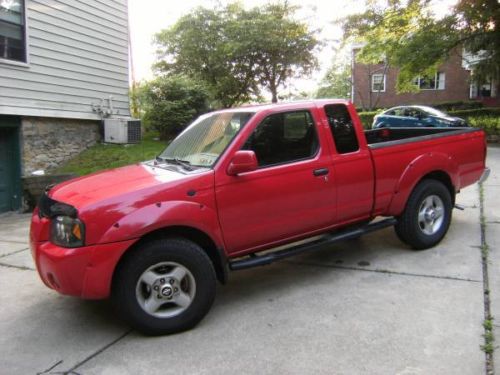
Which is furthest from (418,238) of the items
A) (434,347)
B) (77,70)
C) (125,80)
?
(125,80)

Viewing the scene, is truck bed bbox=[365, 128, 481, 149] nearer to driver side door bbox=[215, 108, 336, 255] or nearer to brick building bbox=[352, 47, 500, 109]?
driver side door bbox=[215, 108, 336, 255]

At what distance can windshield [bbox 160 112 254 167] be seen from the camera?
13.8ft

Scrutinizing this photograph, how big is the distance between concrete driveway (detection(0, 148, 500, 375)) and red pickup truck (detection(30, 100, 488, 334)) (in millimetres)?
335

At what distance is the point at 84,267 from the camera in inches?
133

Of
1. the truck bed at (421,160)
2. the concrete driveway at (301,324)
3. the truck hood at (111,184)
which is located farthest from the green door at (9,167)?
the truck bed at (421,160)

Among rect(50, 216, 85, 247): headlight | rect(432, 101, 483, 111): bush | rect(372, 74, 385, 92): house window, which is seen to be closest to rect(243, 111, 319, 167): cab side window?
rect(50, 216, 85, 247): headlight

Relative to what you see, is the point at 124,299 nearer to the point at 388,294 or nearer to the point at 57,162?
the point at 388,294

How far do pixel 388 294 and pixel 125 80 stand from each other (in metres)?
11.4

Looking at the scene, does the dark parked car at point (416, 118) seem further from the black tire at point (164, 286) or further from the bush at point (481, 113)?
the black tire at point (164, 286)

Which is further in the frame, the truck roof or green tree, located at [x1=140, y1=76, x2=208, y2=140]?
green tree, located at [x1=140, y1=76, x2=208, y2=140]

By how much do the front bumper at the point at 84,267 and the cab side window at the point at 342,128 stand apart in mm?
2303

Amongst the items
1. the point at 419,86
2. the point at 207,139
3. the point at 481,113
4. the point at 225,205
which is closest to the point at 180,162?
the point at 207,139

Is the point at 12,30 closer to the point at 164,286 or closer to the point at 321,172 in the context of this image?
the point at 321,172

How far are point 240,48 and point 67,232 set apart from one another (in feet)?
62.6
